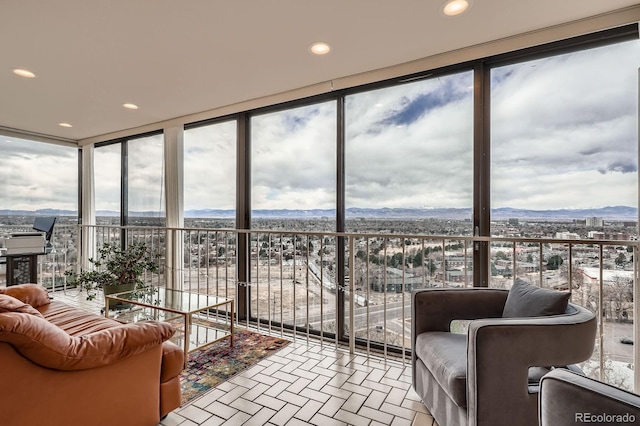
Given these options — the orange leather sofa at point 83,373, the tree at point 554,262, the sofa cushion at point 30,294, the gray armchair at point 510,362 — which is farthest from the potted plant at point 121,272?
the tree at point 554,262

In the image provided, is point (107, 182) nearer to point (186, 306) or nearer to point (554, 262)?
point (186, 306)

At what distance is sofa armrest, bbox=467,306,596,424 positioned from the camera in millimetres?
1317

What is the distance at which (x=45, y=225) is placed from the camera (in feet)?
15.1

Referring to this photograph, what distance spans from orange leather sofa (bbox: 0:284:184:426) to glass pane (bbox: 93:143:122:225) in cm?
398

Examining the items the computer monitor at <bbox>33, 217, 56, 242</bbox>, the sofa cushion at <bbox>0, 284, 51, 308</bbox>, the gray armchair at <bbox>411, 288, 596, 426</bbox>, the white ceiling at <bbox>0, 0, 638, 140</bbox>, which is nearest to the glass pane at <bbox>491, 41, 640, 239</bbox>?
the white ceiling at <bbox>0, 0, 638, 140</bbox>

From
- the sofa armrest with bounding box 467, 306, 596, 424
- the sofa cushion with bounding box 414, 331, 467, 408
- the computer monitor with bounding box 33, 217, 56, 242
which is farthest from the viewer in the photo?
the computer monitor with bounding box 33, 217, 56, 242

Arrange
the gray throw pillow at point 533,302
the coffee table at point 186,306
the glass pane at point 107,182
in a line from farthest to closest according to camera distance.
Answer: the glass pane at point 107,182 → the coffee table at point 186,306 → the gray throw pillow at point 533,302

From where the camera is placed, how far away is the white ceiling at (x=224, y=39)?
6.23 ft

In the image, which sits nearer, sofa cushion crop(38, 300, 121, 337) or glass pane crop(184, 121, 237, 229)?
sofa cushion crop(38, 300, 121, 337)

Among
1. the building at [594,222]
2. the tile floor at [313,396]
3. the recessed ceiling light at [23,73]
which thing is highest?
the recessed ceiling light at [23,73]

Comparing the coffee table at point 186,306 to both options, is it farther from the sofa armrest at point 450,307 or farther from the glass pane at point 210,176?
the sofa armrest at point 450,307

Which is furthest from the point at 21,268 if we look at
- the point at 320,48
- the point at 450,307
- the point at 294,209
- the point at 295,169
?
the point at 450,307

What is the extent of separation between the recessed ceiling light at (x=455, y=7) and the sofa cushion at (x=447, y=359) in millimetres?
1949

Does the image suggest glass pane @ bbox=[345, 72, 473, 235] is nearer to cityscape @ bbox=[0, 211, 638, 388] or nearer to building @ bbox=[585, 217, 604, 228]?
cityscape @ bbox=[0, 211, 638, 388]
